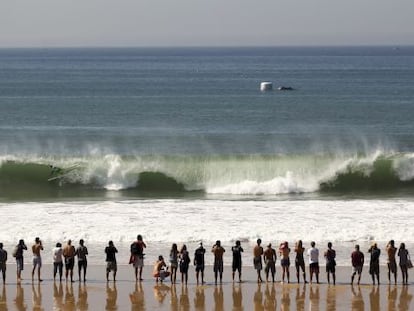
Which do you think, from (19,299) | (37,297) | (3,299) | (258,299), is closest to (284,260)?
(258,299)

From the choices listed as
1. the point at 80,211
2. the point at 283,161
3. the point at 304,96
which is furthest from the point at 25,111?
the point at 80,211

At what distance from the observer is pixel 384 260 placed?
23688 millimetres

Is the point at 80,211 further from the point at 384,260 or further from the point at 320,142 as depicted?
the point at 320,142

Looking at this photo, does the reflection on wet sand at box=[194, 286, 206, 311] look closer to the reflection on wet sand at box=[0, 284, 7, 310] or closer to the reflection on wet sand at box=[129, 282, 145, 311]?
the reflection on wet sand at box=[129, 282, 145, 311]

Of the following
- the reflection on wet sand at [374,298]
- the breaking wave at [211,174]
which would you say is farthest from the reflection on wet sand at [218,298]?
the breaking wave at [211,174]

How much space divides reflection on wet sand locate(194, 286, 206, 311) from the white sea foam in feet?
12.0

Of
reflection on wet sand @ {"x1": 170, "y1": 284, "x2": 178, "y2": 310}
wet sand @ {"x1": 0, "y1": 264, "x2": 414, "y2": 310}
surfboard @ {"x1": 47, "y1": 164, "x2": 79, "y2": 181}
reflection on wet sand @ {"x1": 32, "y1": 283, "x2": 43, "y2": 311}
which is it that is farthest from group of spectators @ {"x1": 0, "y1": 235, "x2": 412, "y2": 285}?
surfboard @ {"x1": 47, "y1": 164, "x2": 79, "y2": 181}

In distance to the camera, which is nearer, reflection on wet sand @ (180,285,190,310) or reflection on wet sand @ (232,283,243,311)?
→ reflection on wet sand @ (232,283,243,311)

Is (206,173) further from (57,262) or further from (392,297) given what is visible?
(392,297)

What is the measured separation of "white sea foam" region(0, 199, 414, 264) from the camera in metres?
26.3

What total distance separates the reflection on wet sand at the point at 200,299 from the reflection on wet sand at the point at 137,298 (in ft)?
3.84

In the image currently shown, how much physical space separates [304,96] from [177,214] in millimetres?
64185

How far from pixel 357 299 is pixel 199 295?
3.55m

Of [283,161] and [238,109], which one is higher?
[238,109]
